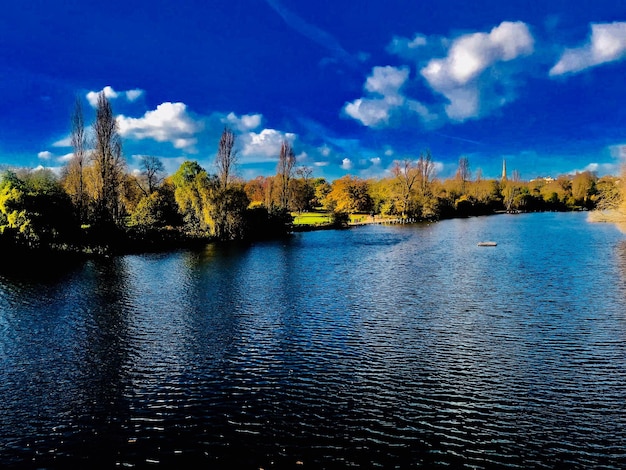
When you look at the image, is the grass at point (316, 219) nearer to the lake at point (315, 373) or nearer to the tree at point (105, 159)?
the tree at point (105, 159)

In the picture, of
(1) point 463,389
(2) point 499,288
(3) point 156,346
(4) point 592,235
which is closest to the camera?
(1) point 463,389

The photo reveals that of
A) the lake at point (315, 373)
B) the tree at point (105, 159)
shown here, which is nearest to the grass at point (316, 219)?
the tree at point (105, 159)

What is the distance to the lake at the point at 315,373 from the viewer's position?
12523 mm

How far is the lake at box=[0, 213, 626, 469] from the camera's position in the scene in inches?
493

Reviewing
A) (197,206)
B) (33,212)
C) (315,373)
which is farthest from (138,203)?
(315,373)

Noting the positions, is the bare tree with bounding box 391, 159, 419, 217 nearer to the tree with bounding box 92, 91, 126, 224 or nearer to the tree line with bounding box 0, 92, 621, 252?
the tree line with bounding box 0, 92, 621, 252

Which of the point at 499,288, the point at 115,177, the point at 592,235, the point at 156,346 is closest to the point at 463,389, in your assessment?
the point at 156,346

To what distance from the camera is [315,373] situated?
1775 centimetres

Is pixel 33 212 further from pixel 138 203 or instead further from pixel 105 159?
pixel 138 203

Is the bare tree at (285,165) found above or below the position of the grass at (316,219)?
above

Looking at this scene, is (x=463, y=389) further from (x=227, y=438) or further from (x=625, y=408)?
(x=227, y=438)

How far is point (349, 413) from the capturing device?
47.4 ft

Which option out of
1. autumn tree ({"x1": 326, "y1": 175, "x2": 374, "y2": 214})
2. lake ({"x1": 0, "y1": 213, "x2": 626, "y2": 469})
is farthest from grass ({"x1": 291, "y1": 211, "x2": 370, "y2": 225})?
lake ({"x1": 0, "y1": 213, "x2": 626, "y2": 469})

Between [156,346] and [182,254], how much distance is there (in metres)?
35.3
